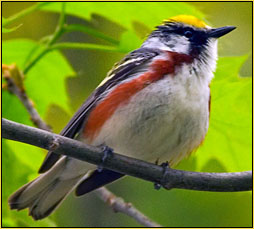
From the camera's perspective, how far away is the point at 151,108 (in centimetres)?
351

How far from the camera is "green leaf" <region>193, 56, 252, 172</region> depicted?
141 inches

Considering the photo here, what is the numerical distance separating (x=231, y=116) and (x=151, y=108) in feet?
1.50

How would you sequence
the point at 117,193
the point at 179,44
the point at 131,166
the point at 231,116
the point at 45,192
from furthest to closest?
the point at 117,193, the point at 45,192, the point at 179,44, the point at 231,116, the point at 131,166

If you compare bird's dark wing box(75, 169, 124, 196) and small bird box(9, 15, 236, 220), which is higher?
small bird box(9, 15, 236, 220)

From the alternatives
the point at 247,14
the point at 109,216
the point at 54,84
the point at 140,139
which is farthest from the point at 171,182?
the point at 109,216

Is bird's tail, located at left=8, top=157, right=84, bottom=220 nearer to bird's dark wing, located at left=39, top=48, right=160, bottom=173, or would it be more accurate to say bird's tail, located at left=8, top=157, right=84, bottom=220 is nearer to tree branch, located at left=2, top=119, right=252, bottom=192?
bird's dark wing, located at left=39, top=48, right=160, bottom=173

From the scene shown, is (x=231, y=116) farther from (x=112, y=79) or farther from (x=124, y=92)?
(x=112, y=79)

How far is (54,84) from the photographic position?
4020mm

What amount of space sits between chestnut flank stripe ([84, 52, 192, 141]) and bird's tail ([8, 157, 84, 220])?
0.50 meters

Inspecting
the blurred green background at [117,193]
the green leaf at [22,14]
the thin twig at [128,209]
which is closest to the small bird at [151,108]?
the thin twig at [128,209]

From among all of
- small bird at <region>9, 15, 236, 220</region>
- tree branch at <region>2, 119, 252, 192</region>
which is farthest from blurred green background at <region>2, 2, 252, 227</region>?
tree branch at <region>2, 119, 252, 192</region>

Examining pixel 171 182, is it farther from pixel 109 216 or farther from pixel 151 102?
pixel 109 216

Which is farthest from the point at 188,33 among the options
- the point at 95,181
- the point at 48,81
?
the point at 95,181

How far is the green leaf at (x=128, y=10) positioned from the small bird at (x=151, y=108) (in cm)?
24
